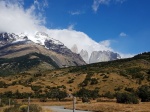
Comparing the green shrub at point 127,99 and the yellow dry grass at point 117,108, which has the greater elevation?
the green shrub at point 127,99

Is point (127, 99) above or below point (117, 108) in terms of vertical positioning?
above

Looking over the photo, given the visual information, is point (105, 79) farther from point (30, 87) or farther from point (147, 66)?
point (147, 66)

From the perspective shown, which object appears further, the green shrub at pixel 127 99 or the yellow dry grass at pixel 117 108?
the green shrub at pixel 127 99

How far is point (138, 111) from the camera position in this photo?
38.9m

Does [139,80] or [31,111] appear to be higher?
[139,80]

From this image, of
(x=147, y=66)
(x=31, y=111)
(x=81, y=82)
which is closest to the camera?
(x=31, y=111)

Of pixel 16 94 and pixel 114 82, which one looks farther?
pixel 114 82

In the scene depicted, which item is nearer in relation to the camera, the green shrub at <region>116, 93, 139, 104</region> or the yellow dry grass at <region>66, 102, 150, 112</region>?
the yellow dry grass at <region>66, 102, 150, 112</region>

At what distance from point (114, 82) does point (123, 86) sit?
20.3 ft

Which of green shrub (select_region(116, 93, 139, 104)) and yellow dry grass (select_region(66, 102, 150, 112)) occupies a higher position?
green shrub (select_region(116, 93, 139, 104))

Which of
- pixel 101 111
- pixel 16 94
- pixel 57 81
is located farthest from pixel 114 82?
pixel 101 111

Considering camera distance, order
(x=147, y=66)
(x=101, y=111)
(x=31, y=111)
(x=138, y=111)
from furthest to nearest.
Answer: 1. (x=147, y=66)
2. (x=101, y=111)
3. (x=138, y=111)
4. (x=31, y=111)

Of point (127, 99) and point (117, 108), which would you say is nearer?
point (117, 108)

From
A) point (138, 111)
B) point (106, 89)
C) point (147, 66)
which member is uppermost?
point (147, 66)
